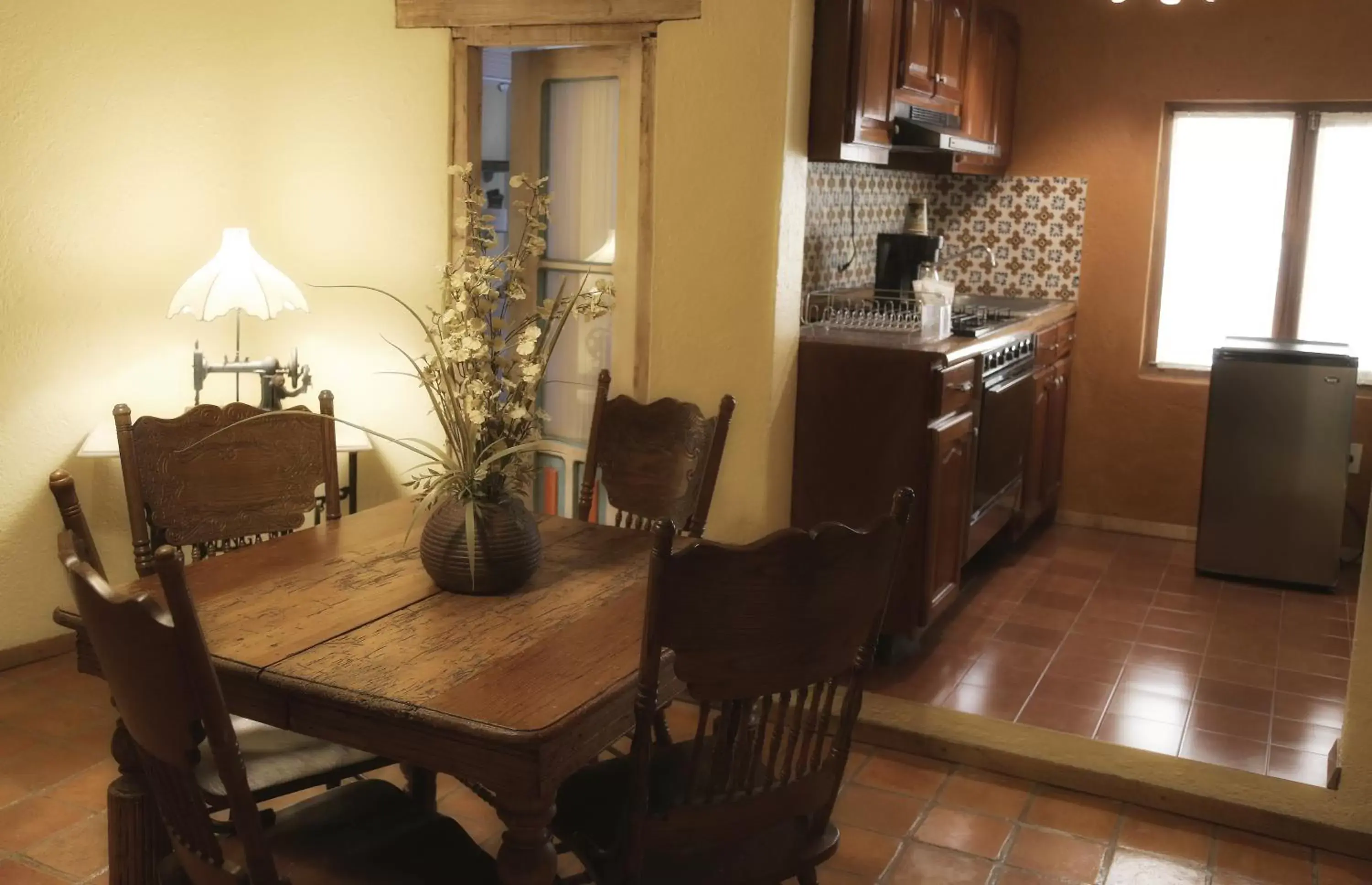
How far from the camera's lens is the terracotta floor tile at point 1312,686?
3.90 meters

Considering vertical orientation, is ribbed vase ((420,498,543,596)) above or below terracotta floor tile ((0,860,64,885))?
above

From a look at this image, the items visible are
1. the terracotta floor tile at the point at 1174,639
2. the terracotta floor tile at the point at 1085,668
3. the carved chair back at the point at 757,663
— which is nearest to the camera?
the carved chair back at the point at 757,663

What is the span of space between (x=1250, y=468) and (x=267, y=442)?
388 centimetres

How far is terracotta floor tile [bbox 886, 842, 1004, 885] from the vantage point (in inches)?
114

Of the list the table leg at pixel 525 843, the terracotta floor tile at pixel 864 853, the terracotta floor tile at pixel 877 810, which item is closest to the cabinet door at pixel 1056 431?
the terracotta floor tile at pixel 877 810

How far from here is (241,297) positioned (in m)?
3.79

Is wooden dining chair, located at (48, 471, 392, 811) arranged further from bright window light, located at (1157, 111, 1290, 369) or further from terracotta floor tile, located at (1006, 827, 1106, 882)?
bright window light, located at (1157, 111, 1290, 369)

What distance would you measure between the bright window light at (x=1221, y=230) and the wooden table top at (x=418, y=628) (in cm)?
393

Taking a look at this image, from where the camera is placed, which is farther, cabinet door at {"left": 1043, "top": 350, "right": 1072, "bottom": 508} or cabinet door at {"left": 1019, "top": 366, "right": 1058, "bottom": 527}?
cabinet door at {"left": 1043, "top": 350, "right": 1072, "bottom": 508}

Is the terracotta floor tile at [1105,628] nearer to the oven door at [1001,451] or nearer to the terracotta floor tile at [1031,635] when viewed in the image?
the terracotta floor tile at [1031,635]

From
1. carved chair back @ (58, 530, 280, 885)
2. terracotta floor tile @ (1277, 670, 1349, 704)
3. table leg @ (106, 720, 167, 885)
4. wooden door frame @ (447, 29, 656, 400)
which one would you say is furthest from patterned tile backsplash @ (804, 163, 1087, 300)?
carved chair back @ (58, 530, 280, 885)

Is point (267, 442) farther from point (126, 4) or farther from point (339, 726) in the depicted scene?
point (126, 4)

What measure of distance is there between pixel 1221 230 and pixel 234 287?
13.8ft

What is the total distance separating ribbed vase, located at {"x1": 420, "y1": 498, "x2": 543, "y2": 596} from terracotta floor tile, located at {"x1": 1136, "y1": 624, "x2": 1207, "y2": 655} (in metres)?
2.73
